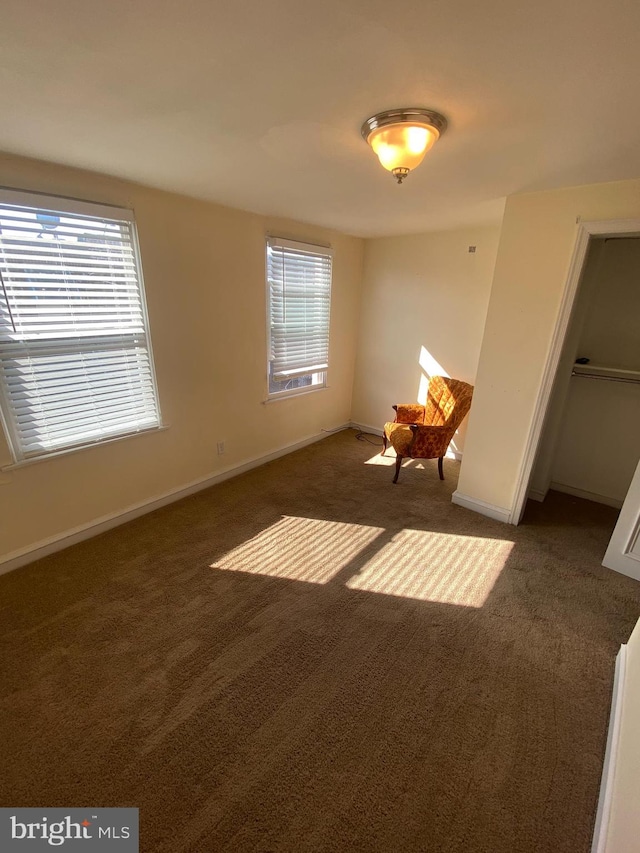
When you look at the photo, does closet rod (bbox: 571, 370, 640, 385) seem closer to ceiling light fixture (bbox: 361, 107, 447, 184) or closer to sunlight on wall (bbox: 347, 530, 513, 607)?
sunlight on wall (bbox: 347, 530, 513, 607)

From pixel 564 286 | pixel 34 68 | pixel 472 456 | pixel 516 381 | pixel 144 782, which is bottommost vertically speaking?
pixel 144 782

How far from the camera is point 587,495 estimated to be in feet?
10.5

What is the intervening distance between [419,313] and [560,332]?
5.97ft

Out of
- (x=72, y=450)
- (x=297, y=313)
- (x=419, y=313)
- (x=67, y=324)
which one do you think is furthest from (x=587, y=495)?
(x=67, y=324)

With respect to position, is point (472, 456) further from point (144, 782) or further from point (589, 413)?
point (144, 782)

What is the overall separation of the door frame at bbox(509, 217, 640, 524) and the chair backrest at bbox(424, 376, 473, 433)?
2.54 feet

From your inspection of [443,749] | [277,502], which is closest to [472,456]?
[277,502]

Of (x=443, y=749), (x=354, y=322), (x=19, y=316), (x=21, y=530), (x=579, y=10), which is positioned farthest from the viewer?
(x=354, y=322)

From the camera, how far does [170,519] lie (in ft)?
9.02

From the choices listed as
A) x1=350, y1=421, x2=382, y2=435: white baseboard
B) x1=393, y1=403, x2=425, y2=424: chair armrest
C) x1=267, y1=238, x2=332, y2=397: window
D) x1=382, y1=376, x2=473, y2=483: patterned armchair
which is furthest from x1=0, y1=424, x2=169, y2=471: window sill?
x1=350, y1=421, x2=382, y2=435: white baseboard

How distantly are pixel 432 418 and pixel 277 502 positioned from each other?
6.00 ft

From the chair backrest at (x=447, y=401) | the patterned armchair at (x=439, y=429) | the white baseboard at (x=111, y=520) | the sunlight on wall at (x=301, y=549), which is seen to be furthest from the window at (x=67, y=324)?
the chair backrest at (x=447, y=401)

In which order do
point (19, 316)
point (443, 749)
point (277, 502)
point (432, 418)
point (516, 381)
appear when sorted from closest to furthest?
point (443, 749) → point (19, 316) → point (516, 381) → point (277, 502) → point (432, 418)

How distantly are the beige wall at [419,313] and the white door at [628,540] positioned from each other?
5.76ft
